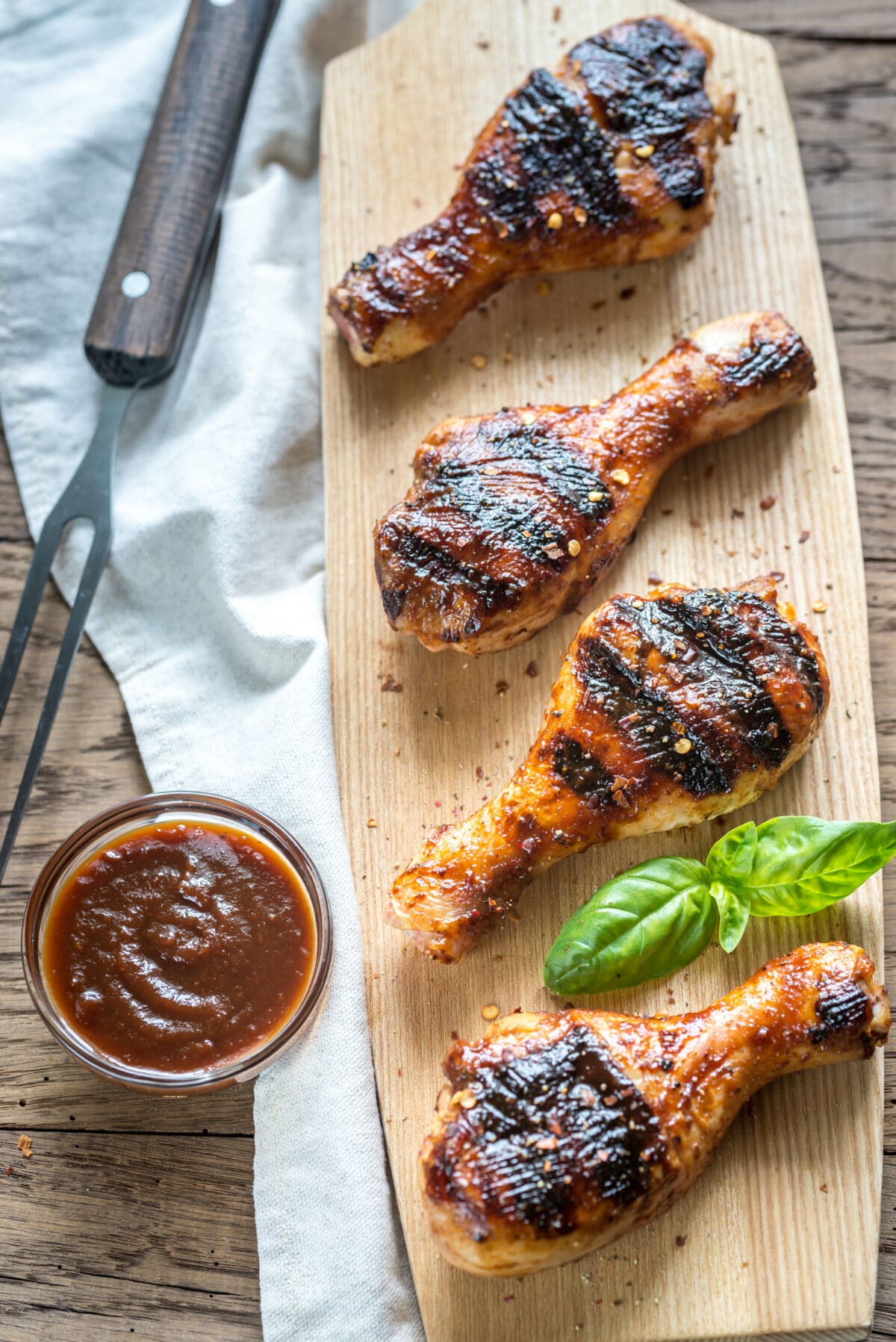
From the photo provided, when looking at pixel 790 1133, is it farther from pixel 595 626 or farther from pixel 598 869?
pixel 595 626

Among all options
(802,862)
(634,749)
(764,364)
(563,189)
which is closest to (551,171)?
(563,189)

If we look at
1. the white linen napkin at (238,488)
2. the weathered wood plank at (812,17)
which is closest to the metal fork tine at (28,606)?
the white linen napkin at (238,488)

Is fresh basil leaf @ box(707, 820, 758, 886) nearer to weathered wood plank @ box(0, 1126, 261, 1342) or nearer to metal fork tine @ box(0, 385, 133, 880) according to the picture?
weathered wood plank @ box(0, 1126, 261, 1342)

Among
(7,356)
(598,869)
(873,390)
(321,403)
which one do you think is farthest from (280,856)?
(873,390)

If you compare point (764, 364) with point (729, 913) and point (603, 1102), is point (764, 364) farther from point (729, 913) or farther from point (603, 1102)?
point (603, 1102)

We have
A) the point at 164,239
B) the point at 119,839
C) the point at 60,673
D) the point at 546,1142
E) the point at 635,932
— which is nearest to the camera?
the point at 546,1142

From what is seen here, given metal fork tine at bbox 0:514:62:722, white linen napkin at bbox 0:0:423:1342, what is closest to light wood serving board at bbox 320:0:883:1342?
white linen napkin at bbox 0:0:423:1342
